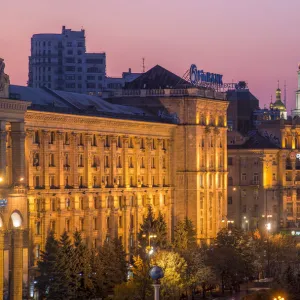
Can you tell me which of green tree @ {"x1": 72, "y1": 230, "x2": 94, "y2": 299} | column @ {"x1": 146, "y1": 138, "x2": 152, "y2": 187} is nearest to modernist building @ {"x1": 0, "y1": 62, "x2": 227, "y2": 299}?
column @ {"x1": 146, "y1": 138, "x2": 152, "y2": 187}

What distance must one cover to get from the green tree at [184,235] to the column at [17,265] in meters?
35.0

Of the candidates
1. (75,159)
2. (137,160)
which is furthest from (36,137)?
(137,160)

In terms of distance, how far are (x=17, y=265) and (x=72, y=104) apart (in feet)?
131

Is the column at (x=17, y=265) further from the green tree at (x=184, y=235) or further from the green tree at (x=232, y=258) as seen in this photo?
the green tree at (x=184, y=235)

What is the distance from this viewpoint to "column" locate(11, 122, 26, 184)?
149000 millimetres

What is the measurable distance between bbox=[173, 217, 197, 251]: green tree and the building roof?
12286mm

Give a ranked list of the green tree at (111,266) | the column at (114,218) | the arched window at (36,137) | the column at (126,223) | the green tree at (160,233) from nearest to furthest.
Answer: the green tree at (111,266) < the arched window at (36,137) < the green tree at (160,233) < the column at (114,218) < the column at (126,223)

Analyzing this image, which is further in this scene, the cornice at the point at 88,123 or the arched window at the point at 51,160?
the arched window at the point at 51,160

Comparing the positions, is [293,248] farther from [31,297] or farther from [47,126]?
[31,297]

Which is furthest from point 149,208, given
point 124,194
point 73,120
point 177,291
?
point 177,291

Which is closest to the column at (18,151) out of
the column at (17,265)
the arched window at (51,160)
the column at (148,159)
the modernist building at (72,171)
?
the modernist building at (72,171)

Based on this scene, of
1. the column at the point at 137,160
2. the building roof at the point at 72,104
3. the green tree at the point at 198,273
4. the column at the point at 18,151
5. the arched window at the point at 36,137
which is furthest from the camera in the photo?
the column at the point at 137,160

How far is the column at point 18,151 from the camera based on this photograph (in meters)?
149

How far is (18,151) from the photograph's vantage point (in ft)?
490
